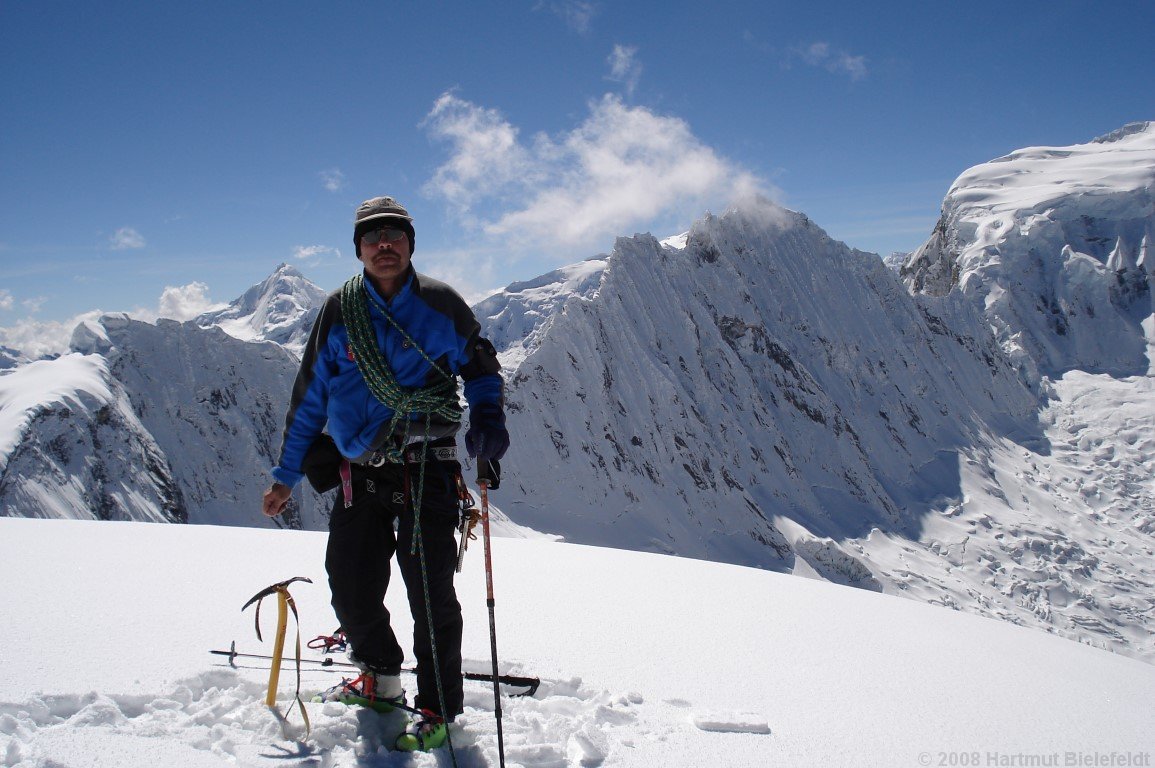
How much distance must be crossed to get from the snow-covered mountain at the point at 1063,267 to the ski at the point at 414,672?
99.9m

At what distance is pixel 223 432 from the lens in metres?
36.2

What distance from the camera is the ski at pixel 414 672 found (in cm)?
371

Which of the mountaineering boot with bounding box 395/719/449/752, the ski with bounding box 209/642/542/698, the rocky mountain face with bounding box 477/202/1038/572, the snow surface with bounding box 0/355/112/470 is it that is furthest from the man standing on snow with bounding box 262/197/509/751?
the rocky mountain face with bounding box 477/202/1038/572

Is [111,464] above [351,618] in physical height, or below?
above

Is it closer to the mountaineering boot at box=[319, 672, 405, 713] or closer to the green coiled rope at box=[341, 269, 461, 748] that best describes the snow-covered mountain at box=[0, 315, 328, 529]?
the mountaineering boot at box=[319, 672, 405, 713]

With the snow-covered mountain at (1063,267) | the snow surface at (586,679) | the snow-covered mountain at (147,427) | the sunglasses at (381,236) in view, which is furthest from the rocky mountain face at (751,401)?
the sunglasses at (381,236)

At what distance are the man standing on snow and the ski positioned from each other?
33 cm

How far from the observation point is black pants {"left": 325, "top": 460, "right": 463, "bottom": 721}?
345 centimetres

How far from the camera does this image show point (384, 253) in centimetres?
356

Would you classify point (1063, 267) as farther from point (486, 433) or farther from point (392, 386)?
point (392, 386)

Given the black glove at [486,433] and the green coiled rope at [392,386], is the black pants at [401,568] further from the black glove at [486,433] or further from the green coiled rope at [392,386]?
the black glove at [486,433]

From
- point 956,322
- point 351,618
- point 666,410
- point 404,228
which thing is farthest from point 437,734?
point 956,322

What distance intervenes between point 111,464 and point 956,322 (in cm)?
8725

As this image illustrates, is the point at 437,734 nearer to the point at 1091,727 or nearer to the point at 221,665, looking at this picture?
the point at 221,665
